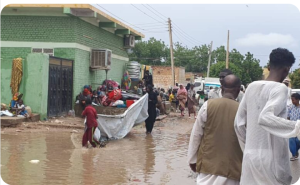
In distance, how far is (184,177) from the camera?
25.3ft

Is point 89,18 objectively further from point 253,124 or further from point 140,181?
point 253,124

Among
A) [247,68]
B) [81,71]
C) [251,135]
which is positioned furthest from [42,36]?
[247,68]

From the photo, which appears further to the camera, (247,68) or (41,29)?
(247,68)

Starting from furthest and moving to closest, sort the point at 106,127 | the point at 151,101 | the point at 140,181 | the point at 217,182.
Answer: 1. the point at 151,101
2. the point at 106,127
3. the point at 140,181
4. the point at 217,182

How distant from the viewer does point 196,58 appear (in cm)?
6981

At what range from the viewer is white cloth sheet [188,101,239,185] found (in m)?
4.12

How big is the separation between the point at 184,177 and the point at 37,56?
835cm

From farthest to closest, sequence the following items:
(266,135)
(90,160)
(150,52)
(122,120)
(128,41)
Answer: (150,52) → (128,41) → (122,120) → (90,160) → (266,135)

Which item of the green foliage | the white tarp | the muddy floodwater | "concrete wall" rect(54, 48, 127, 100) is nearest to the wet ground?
the muddy floodwater

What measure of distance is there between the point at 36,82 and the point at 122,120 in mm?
3843

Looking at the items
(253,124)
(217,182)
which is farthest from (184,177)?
(253,124)

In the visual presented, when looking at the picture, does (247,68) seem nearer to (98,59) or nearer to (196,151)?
(98,59)

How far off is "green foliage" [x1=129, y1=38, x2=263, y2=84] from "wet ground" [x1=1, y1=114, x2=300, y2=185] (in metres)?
39.9

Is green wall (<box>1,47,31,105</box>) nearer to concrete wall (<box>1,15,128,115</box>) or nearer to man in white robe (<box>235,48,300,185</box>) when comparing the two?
concrete wall (<box>1,15,128,115</box>)
